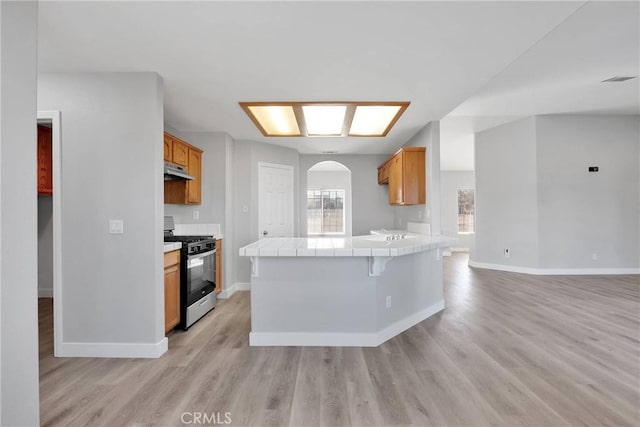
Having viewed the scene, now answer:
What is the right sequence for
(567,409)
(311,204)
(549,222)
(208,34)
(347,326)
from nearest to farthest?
(567,409), (208,34), (347,326), (549,222), (311,204)

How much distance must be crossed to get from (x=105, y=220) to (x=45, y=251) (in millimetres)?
2933

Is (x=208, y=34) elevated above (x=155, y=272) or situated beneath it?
elevated above

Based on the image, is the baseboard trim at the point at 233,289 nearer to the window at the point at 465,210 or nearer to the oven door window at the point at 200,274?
the oven door window at the point at 200,274

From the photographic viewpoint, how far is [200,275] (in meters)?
3.64

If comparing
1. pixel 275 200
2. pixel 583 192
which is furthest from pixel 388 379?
pixel 583 192

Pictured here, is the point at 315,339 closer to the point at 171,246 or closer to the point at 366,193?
the point at 171,246

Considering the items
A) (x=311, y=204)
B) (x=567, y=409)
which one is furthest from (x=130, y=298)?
(x=311, y=204)

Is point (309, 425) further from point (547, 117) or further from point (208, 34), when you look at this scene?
point (547, 117)

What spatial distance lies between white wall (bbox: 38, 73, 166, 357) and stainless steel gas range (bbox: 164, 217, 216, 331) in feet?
2.04

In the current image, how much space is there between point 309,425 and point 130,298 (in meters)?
1.80

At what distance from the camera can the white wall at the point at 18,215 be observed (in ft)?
4.75

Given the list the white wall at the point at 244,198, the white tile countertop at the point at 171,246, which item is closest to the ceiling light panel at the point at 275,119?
the white wall at the point at 244,198

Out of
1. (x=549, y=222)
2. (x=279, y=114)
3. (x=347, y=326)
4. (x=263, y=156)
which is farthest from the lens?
(x=549, y=222)

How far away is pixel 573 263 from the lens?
5.63m
